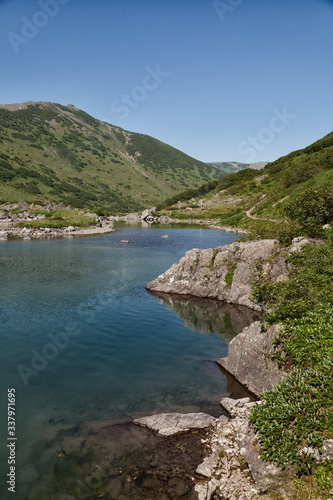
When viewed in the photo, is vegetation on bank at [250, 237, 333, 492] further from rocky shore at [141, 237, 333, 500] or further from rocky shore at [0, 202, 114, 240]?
rocky shore at [0, 202, 114, 240]

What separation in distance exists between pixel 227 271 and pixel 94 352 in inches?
905

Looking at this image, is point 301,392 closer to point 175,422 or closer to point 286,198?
point 175,422

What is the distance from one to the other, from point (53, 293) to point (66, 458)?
3096 centimetres

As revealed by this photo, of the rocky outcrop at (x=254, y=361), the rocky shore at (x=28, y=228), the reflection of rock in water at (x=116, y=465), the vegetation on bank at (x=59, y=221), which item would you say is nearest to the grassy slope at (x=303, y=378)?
the rocky outcrop at (x=254, y=361)

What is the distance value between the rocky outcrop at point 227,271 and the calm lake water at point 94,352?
2.12m

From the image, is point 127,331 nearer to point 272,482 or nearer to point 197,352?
point 197,352

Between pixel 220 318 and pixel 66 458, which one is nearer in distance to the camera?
pixel 66 458

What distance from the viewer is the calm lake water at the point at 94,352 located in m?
18.3

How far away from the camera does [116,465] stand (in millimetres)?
14633

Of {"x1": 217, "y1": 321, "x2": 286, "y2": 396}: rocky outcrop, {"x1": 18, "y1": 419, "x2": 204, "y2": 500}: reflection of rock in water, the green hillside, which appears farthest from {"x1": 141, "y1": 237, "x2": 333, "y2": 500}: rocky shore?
the green hillside

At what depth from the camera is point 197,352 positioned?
27344 mm

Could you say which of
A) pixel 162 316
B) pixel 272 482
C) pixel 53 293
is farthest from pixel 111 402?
pixel 53 293

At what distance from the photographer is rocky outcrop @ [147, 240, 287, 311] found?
130ft

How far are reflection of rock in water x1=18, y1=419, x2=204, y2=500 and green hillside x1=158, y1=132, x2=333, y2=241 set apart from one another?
33.7m
